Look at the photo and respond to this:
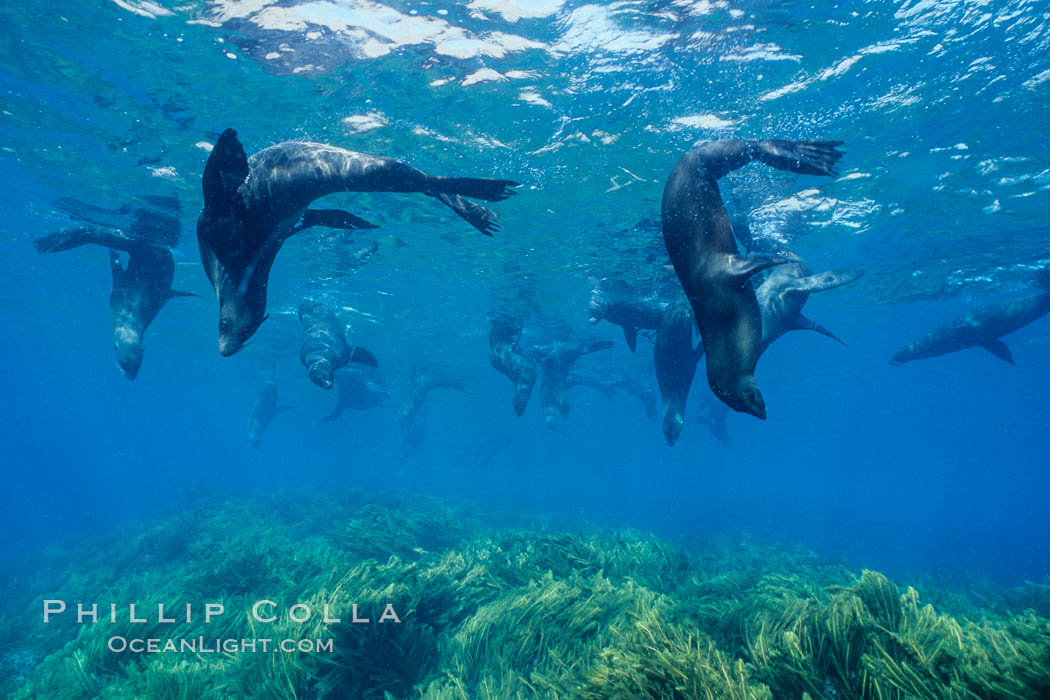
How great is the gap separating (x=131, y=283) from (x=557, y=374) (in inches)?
589

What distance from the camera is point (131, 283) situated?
385 inches

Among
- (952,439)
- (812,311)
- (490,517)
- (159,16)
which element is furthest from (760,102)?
(952,439)

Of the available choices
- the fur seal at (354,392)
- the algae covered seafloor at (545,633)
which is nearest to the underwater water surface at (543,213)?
the algae covered seafloor at (545,633)

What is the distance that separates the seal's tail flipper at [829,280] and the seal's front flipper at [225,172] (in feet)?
20.9

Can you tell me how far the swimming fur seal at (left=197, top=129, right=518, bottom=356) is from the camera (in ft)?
11.0

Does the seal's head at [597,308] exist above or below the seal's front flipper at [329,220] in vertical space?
below

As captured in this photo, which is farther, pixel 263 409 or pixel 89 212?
pixel 263 409

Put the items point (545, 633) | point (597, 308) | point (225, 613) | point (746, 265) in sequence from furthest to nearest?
1. point (597, 308)
2. point (225, 613)
3. point (545, 633)
4. point (746, 265)

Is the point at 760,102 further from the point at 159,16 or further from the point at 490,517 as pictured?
the point at 490,517

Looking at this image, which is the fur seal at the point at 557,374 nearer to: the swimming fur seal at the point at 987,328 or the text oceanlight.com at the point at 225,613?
the swimming fur seal at the point at 987,328

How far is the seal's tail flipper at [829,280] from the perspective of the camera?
19.3 feet

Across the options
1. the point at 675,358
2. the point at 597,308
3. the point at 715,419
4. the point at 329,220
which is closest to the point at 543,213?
the point at 597,308

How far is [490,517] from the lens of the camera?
23734 millimetres

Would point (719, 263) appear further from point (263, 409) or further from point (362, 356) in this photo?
point (263, 409)
